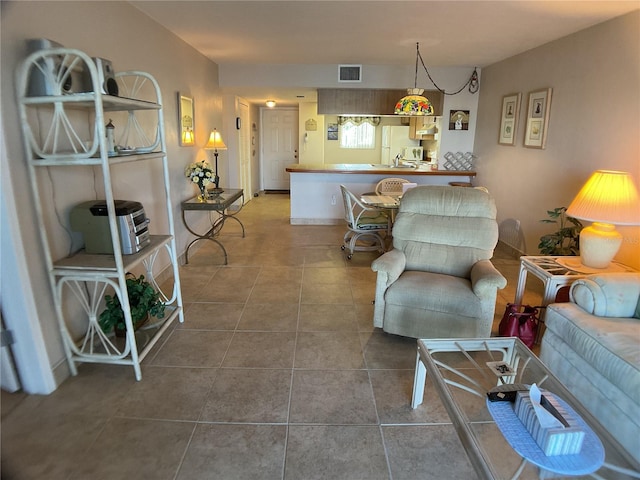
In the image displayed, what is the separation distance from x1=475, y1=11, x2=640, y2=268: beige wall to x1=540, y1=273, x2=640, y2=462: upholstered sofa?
1.10m

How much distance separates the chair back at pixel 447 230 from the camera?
288cm

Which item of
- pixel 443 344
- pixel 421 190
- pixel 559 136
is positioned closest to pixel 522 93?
pixel 559 136

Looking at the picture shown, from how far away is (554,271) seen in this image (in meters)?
2.66

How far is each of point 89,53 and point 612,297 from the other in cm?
340

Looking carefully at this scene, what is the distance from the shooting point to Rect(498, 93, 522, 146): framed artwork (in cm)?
455

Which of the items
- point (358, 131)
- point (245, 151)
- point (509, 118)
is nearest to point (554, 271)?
point (509, 118)

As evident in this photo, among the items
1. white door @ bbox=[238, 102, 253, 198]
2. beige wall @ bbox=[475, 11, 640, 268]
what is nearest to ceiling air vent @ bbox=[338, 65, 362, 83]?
beige wall @ bbox=[475, 11, 640, 268]

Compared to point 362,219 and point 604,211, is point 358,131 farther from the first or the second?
point 604,211

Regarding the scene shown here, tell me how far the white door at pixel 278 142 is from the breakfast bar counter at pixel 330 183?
131 inches

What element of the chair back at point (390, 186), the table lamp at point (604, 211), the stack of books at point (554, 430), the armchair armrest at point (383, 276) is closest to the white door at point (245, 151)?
the chair back at point (390, 186)

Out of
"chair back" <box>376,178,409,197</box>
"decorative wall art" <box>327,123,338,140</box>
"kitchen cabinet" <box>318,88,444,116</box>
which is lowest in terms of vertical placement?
"chair back" <box>376,178,409,197</box>

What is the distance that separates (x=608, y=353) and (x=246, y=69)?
5382mm

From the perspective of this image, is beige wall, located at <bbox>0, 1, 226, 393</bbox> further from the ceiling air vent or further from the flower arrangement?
the ceiling air vent

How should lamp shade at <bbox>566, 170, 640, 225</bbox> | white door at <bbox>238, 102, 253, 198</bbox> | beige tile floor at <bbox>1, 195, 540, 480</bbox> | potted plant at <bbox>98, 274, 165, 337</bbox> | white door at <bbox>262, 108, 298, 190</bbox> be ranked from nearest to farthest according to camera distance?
beige tile floor at <bbox>1, 195, 540, 480</bbox>
potted plant at <bbox>98, 274, 165, 337</bbox>
lamp shade at <bbox>566, 170, 640, 225</bbox>
white door at <bbox>238, 102, 253, 198</bbox>
white door at <bbox>262, 108, 298, 190</bbox>
